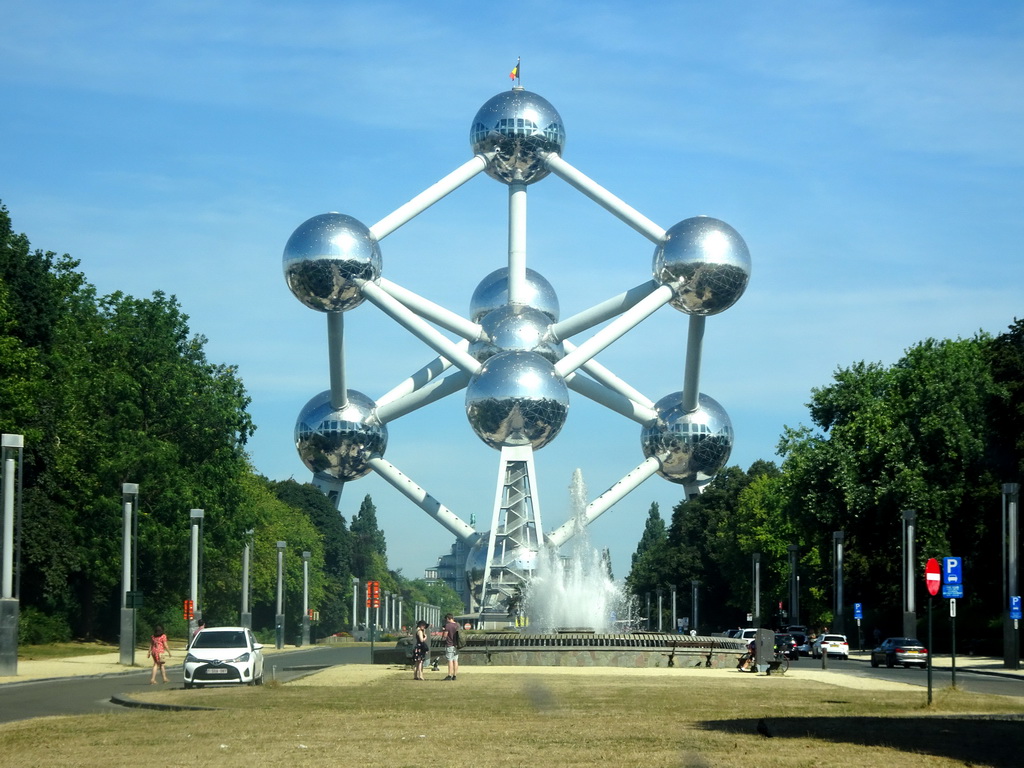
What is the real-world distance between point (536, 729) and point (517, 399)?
3951 centimetres

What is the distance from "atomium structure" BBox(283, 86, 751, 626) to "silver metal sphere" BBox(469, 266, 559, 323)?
3.5 inches

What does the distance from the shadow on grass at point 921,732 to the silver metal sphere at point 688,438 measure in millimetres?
45034

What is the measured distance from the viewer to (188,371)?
62.8 meters

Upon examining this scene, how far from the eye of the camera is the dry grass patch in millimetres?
14453

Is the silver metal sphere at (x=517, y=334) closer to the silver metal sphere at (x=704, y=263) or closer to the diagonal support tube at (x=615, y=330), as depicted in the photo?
the diagonal support tube at (x=615, y=330)

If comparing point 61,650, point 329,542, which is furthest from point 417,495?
point 329,542

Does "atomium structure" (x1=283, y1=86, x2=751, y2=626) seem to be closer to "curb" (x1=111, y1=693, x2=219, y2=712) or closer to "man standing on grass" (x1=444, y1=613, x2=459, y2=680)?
"man standing on grass" (x1=444, y1=613, x2=459, y2=680)

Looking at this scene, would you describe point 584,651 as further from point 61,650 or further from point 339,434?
point 339,434

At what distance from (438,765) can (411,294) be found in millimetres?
50415

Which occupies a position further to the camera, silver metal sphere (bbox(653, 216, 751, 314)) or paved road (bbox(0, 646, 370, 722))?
silver metal sphere (bbox(653, 216, 751, 314))

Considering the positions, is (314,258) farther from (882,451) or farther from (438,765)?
(438,765)

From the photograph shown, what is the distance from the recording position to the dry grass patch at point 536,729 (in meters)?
14.5

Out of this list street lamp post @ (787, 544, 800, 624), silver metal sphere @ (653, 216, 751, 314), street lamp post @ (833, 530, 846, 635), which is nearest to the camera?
silver metal sphere @ (653, 216, 751, 314)

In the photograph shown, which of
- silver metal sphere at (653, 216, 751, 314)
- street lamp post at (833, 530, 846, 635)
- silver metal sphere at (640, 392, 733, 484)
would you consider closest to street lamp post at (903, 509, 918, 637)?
street lamp post at (833, 530, 846, 635)
